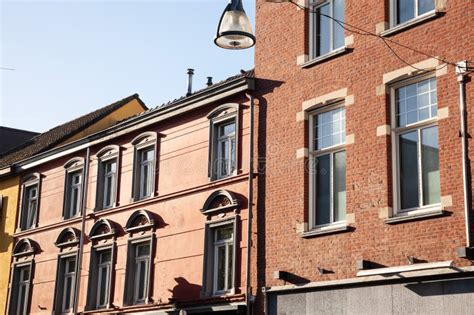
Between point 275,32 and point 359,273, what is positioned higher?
A: point 275,32

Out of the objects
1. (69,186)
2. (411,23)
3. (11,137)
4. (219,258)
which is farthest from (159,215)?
(11,137)

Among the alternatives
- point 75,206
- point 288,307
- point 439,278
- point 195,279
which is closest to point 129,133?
point 75,206

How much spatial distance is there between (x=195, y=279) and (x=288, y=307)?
145 inches

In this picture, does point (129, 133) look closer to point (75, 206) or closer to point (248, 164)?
point (75, 206)

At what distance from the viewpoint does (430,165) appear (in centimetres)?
1630

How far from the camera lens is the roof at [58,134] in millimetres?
31688

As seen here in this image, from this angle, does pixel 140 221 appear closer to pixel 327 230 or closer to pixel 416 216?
pixel 327 230

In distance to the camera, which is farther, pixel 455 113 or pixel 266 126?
pixel 266 126

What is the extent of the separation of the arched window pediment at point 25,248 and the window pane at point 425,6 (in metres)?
16.2

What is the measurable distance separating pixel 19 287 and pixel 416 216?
56.2ft

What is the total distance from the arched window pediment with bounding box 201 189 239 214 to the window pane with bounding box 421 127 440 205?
548 cm

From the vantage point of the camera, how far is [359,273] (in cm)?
1666

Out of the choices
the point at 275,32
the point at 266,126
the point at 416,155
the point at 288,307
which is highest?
the point at 275,32

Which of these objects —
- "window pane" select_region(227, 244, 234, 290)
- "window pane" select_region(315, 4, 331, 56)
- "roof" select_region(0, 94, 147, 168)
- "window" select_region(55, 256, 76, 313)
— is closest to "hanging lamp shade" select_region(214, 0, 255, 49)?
"window pane" select_region(315, 4, 331, 56)
